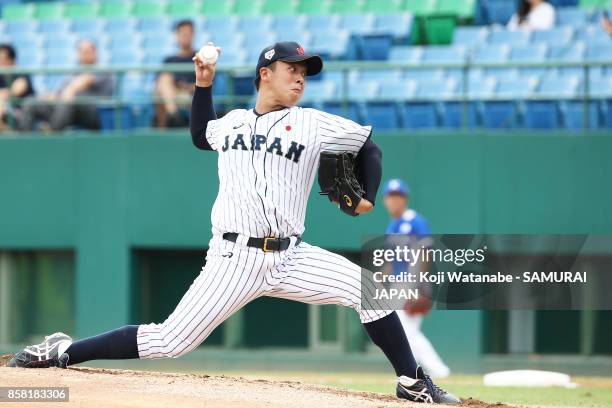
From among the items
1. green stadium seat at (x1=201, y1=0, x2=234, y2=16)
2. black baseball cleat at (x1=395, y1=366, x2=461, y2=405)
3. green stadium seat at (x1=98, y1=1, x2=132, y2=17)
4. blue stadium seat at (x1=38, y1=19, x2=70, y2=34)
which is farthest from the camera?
green stadium seat at (x1=98, y1=1, x2=132, y2=17)

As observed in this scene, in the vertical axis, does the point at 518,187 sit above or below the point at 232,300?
above

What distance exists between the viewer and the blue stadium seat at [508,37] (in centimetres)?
1210

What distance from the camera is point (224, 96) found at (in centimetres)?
1103

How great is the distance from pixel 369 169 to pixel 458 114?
5.73 meters

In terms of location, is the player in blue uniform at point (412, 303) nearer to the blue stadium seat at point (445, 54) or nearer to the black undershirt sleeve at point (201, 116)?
the blue stadium seat at point (445, 54)

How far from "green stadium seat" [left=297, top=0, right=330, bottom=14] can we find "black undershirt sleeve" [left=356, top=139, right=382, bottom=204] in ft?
29.0

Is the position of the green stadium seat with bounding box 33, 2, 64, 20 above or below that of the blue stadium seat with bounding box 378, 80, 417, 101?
above

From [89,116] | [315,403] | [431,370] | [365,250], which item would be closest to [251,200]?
[315,403]

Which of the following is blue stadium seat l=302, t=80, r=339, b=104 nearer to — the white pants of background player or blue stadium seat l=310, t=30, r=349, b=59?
blue stadium seat l=310, t=30, r=349, b=59

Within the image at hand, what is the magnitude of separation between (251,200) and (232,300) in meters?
0.46

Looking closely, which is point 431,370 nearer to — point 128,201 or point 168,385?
point 128,201

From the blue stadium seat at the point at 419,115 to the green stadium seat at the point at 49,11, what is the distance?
6142mm

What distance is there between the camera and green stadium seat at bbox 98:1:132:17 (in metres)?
15.4

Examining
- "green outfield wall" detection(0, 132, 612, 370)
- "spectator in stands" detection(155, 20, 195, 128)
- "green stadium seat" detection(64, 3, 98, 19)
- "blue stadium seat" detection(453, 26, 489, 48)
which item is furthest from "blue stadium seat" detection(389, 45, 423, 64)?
"green stadium seat" detection(64, 3, 98, 19)
